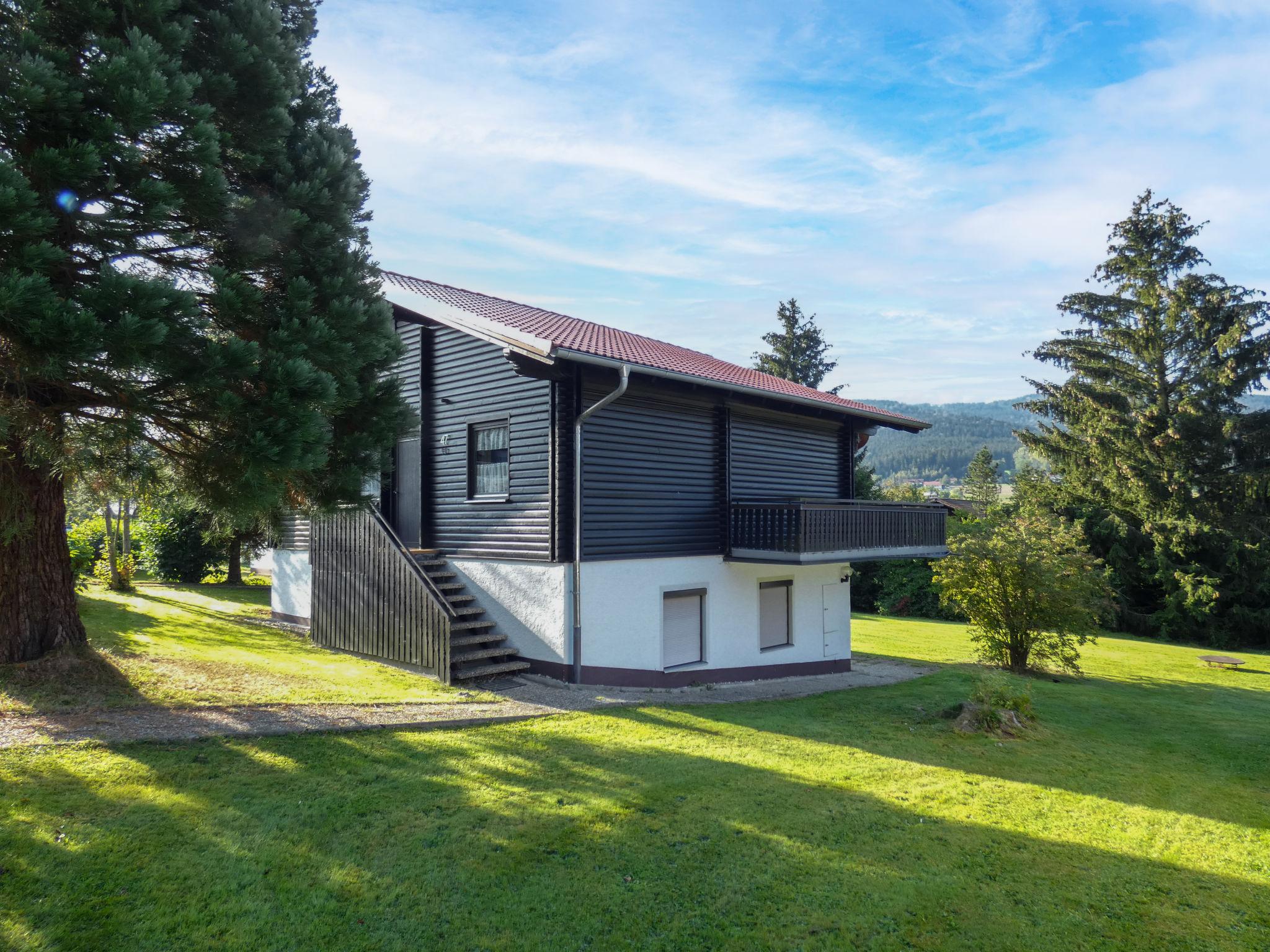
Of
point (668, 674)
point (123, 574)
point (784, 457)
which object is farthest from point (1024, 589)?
point (123, 574)

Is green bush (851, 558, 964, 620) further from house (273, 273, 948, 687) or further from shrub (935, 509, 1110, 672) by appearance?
house (273, 273, 948, 687)

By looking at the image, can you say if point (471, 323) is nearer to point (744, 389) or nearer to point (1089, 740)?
point (744, 389)

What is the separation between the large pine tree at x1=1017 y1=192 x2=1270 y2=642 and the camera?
22.8 m

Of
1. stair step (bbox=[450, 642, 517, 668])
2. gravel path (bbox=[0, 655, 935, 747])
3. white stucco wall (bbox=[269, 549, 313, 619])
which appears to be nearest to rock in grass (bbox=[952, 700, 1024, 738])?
gravel path (bbox=[0, 655, 935, 747])

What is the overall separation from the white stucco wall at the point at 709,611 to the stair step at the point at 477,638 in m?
1.42

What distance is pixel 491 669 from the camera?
998 centimetres

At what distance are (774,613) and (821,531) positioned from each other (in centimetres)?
252

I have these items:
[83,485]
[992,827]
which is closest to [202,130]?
[83,485]

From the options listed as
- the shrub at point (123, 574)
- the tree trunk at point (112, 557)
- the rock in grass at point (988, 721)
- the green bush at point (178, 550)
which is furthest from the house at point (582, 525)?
the green bush at point (178, 550)

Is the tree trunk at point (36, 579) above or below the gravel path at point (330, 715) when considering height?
above

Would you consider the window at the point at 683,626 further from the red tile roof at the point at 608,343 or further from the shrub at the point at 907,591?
the shrub at the point at 907,591

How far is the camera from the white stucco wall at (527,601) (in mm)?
10133

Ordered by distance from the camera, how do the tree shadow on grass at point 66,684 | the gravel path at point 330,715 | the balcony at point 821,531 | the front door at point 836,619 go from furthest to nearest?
the front door at point 836,619, the balcony at point 821,531, the tree shadow on grass at point 66,684, the gravel path at point 330,715

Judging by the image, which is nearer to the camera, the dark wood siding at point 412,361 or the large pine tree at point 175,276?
the large pine tree at point 175,276
